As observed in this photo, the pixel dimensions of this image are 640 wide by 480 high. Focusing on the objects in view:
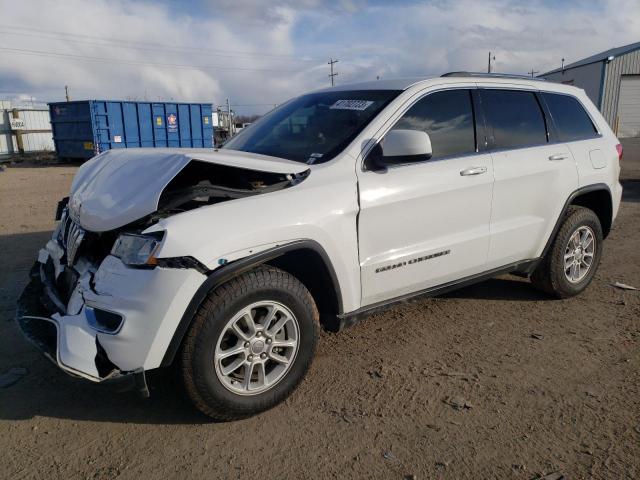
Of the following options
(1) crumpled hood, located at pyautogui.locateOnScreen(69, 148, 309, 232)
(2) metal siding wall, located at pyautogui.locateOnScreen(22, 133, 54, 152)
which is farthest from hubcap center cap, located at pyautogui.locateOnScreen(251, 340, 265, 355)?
(2) metal siding wall, located at pyautogui.locateOnScreen(22, 133, 54, 152)

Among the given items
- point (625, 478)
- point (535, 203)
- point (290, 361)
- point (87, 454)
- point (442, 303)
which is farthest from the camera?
point (442, 303)

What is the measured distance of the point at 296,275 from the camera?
315 centimetres

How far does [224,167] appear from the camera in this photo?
2891 mm

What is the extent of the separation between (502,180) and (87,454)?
126 inches

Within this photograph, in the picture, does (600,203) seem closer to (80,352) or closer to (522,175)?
(522,175)

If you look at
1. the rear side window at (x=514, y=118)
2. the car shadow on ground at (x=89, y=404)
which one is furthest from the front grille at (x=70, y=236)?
the rear side window at (x=514, y=118)

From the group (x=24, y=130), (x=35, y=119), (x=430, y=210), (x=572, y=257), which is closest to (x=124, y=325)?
(x=430, y=210)

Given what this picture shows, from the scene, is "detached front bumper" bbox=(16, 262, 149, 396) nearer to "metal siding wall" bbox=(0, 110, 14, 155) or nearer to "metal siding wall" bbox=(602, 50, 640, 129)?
"metal siding wall" bbox=(0, 110, 14, 155)

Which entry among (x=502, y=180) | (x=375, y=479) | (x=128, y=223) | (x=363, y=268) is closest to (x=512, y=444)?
(x=375, y=479)

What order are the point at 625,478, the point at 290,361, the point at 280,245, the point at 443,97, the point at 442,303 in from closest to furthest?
1. the point at 625,478
2. the point at 280,245
3. the point at 290,361
4. the point at 443,97
5. the point at 442,303

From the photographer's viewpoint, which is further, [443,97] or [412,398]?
[443,97]

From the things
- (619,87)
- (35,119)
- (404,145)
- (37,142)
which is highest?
(619,87)

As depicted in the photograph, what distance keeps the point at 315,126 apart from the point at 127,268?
1.70m

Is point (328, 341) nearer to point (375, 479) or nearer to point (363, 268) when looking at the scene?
point (363, 268)
